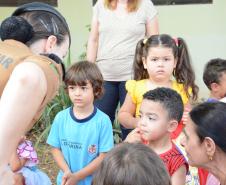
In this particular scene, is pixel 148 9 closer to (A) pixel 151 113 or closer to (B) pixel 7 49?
(A) pixel 151 113

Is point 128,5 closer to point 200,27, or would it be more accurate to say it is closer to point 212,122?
point 212,122

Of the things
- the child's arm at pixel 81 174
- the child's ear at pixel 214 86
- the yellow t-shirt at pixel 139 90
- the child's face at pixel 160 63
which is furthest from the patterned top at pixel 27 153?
the child's ear at pixel 214 86

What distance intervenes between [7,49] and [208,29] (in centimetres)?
436

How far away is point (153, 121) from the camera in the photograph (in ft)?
8.39

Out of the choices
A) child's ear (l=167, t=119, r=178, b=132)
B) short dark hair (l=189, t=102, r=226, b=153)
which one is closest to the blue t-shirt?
child's ear (l=167, t=119, r=178, b=132)

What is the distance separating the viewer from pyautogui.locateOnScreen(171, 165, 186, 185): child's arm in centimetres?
243

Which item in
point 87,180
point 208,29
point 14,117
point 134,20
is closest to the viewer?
point 14,117

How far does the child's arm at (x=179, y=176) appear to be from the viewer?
2432mm

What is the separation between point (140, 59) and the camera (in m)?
3.22

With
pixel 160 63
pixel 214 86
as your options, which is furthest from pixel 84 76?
pixel 214 86

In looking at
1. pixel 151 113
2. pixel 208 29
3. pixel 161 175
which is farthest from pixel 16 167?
pixel 208 29

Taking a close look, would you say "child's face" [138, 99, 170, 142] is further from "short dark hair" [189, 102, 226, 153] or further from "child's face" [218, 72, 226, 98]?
"child's face" [218, 72, 226, 98]

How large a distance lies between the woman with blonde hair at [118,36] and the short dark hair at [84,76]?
50 cm

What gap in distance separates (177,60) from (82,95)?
2.32ft
